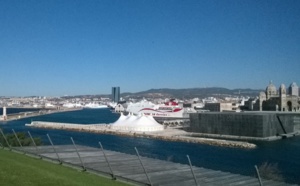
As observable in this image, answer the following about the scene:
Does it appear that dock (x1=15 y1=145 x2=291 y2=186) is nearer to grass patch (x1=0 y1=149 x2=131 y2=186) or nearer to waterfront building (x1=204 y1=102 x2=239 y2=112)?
grass patch (x1=0 y1=149 x2=131 y2=186)

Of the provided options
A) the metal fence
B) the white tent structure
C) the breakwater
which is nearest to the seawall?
the breakwater

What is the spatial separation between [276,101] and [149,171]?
71753 millimetres

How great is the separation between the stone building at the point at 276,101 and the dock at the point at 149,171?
67.1 m

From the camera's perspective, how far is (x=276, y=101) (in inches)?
3004

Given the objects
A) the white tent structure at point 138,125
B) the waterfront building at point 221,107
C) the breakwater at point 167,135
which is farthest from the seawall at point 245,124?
the waterfront building at point 221,107

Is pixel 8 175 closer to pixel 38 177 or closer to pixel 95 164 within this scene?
pixel 38 177

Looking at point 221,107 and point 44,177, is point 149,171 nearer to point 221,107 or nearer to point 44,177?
point 44,177

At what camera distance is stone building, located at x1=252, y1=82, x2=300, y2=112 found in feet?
244

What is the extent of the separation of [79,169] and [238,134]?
3761 centimetres

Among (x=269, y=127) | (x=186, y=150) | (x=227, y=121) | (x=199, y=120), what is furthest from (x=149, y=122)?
(x=186, y=150)

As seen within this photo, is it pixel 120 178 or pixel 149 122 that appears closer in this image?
pixel 120 178

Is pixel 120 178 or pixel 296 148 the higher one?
pixel 120 178

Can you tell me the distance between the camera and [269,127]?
44188 millimetres

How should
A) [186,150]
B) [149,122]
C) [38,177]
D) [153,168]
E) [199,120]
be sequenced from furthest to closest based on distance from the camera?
[149,122] → [199,120] → [186,150] → [153,168] → [38,177]
